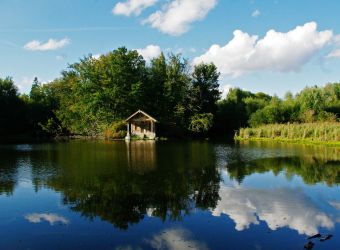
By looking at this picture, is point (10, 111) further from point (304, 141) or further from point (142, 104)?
point (304, 141)

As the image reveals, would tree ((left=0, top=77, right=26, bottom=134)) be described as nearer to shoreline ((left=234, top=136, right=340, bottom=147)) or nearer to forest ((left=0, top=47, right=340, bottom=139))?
forest ((left=0, top=47, right=340, bottom=139))

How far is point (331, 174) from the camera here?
19.3 metres

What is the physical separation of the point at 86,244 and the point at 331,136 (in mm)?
32898

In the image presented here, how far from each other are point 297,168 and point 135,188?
1041cm

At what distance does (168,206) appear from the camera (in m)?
12.9

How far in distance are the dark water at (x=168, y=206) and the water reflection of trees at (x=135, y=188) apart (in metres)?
0.04

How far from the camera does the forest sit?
5412cm

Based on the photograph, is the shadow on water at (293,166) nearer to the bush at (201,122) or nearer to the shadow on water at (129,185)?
the shadow on water at (129,185)

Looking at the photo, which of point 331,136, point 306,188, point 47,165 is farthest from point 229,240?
point 331,136

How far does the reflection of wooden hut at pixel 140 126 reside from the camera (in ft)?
166

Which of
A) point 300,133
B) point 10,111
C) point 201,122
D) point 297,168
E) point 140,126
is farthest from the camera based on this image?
point 10,111

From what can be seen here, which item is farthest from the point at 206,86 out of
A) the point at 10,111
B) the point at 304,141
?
the point at 10,111

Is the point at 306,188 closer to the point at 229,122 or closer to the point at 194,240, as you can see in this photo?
the point at 194,240

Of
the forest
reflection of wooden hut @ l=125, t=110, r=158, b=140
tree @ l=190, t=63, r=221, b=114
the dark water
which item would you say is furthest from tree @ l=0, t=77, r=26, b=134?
the dark water
